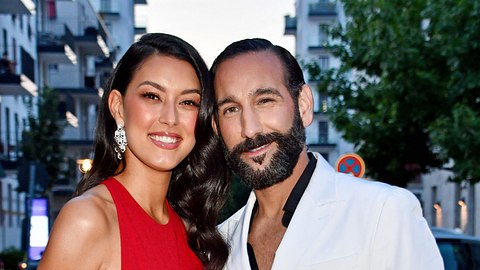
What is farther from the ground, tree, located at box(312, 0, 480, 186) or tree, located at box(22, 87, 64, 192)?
tree, located at box(312, 0, 480, 186)

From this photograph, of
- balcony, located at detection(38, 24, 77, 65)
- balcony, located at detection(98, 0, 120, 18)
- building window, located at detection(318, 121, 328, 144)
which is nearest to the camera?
balcony, located at detection(38, 24, 77, 65)

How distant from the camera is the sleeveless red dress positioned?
4.36m

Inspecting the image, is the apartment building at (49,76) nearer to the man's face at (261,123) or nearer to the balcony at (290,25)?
the man's face at (261,123)

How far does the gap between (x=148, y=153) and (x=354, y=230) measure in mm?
1214

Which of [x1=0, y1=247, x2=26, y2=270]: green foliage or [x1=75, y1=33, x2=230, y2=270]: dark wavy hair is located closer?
[x1=75, y1=33, x2=230, y2=270]: dark wavy hair

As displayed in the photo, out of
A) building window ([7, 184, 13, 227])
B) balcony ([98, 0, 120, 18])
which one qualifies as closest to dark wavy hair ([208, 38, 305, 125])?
building window ([7, 184, 13, 227])

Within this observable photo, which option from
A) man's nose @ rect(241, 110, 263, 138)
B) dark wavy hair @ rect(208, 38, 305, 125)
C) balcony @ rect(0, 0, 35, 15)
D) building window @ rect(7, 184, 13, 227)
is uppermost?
balcony @ rect(0, 0, 35, 15)

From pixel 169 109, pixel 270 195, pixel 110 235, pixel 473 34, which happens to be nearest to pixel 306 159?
pixel 270 195

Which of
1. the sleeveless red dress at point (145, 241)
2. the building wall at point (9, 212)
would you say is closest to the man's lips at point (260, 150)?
the sleeveless red dress at point (145, 241)

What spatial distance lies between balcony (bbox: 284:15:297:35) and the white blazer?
7284 centimetres

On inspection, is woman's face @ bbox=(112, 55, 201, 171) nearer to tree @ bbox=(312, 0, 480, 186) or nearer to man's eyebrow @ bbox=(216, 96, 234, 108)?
man's eyebrow @ bbox=(216, 96, 234, 108)

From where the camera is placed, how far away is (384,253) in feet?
12.7

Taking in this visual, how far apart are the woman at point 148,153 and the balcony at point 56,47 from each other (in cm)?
3230

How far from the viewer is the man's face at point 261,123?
4.43 m
